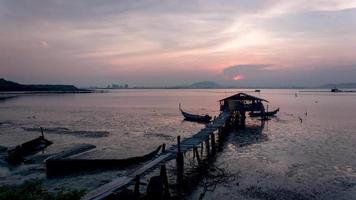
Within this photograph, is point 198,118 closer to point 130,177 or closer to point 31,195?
point 130,177

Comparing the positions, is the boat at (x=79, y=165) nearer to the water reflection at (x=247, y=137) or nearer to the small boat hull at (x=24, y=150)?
the small boat hull at (x=24, y=150)

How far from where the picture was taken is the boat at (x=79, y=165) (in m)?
24.3

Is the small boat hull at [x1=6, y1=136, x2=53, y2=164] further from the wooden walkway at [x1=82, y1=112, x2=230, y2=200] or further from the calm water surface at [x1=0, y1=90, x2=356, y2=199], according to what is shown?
the wooden walkway at [x1=82, y1=112, x2=230, y2=200]

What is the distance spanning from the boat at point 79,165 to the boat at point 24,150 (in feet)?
17.1

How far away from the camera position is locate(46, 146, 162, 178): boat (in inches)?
957

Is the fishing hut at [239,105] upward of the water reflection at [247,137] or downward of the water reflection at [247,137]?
upward

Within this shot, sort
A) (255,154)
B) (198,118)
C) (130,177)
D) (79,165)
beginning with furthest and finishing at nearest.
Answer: (198,118) → (255,154) → (79,165) → (130,177)

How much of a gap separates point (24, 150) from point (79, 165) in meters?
8.47

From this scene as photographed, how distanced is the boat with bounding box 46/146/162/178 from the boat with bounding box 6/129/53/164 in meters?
5.22

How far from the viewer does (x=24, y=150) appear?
31.0 m

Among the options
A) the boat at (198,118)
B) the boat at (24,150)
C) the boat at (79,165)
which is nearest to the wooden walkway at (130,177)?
the boat at (79,165)

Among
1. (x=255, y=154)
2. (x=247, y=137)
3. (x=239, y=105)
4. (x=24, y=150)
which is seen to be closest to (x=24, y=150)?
(x=24, y=150)

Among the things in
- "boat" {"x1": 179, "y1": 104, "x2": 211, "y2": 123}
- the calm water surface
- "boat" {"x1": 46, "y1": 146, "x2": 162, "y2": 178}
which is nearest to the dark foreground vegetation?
the calm water surface

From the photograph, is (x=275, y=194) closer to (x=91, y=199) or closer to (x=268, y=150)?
(x=91, y=199)
